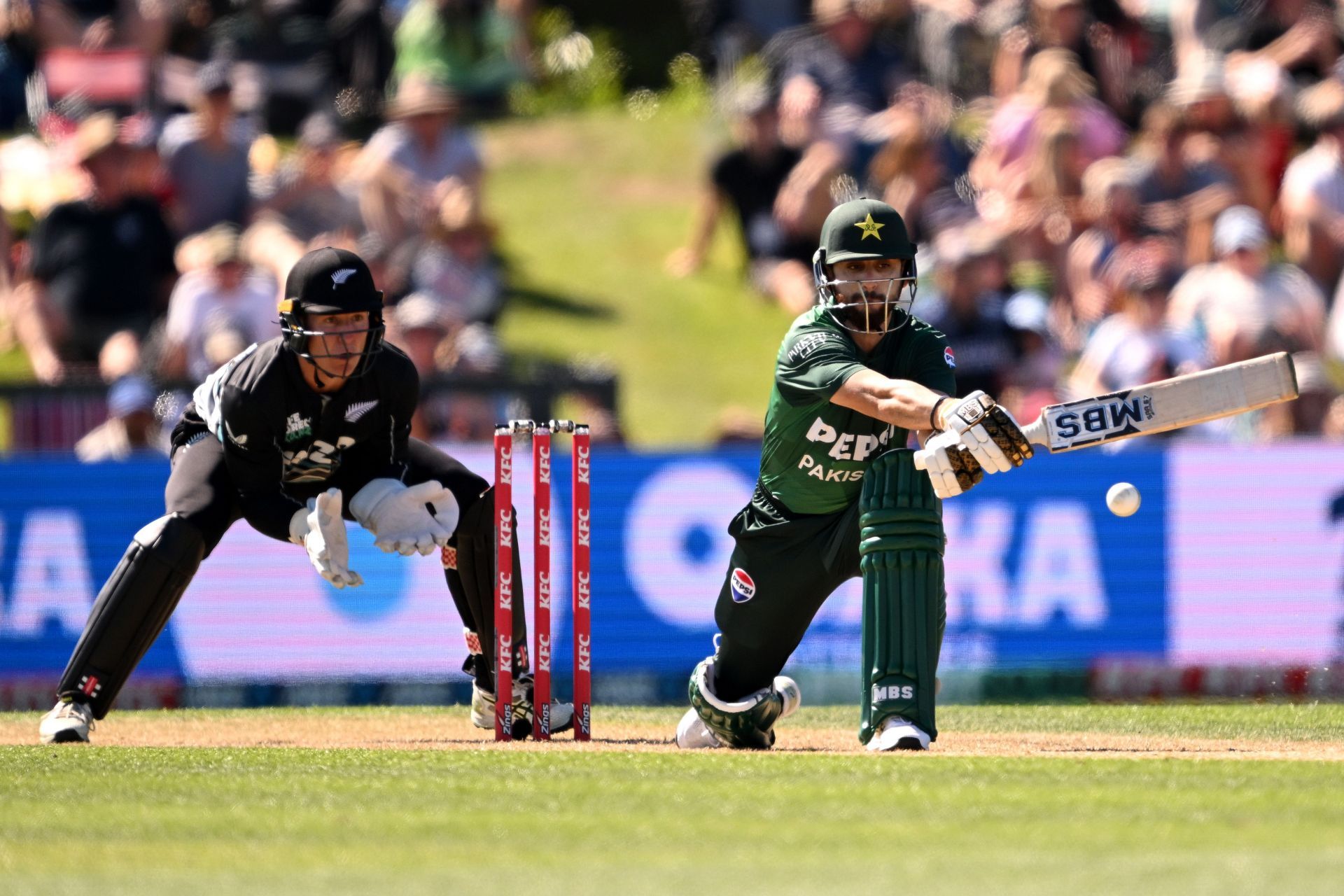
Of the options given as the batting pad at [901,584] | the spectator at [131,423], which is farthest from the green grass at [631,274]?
the batting pad at [901,584]

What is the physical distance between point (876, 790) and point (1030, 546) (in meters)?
5.03

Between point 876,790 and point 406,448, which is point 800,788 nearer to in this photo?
point 876,790

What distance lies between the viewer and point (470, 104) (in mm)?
18875

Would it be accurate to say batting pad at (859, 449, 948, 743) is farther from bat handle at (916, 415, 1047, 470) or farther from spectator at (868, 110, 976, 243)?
spectator at (868, 110, 976, 243)

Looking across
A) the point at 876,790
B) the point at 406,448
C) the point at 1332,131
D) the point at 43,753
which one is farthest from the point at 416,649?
the point at 1332,131

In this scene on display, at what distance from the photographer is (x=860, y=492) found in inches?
302

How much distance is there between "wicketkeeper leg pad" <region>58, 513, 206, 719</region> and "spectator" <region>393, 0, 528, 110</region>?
9.96 m

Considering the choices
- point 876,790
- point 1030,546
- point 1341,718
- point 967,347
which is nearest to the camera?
point 876,790

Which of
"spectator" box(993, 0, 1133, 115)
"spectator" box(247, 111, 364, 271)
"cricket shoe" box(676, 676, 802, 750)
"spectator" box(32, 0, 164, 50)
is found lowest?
"cricket shoe" box(676, 676, 802, 750)

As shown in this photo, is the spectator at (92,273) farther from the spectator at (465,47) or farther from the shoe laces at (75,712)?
the shoe laces at (75,712)

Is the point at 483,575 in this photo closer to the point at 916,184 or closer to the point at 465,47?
the point at 916,184

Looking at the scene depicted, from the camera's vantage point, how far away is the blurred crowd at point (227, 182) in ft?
43.5

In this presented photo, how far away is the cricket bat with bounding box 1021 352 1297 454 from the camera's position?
6742 millimetres

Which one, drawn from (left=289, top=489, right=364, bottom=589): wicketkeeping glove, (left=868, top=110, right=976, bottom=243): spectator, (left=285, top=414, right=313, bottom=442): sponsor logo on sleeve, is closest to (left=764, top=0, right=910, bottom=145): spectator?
(left=868, top=110, right=976, bottom=243): spectator
